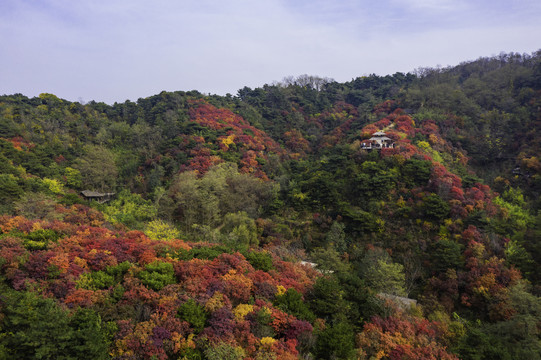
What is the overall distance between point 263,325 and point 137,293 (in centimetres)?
479

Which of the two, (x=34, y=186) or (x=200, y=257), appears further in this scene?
(x=34, y=186)

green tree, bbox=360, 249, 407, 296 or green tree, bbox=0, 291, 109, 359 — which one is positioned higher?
green tree, bbox=0, 291, 109, 359

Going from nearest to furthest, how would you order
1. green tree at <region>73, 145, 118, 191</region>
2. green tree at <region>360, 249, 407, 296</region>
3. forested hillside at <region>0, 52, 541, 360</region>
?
forested hillside at <region>0, 52, 541, 360</region>, green tree at <region>360, 249, 407, 296</region>, green tree at <region>73, 145, 118, 191</region>

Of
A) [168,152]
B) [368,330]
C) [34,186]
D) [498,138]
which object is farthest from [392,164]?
[34,186]

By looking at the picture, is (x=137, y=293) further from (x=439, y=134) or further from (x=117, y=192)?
(x=439, y=134)

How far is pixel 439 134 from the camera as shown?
117 feet

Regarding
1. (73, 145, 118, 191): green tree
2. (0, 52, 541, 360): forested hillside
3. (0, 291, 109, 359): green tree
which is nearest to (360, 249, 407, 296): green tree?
(0, 52, 541, 360): forested hillside

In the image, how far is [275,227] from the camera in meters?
24.4

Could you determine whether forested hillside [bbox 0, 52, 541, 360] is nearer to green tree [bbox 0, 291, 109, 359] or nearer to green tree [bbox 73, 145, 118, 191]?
green tree [bbox 0, 291, 109, 359]

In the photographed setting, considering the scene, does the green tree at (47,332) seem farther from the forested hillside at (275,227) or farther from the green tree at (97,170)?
the green tree at (97,170)

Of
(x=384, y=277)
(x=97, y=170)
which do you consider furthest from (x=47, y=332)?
(x=97, y=170)

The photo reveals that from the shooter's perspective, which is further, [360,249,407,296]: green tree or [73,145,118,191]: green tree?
[73,145,118,191]: green tree

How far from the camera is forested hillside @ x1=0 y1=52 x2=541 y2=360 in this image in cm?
995

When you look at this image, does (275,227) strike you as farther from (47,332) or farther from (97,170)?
(97,170)
